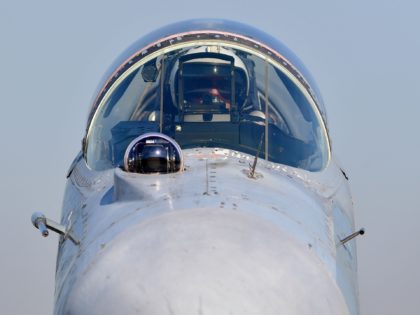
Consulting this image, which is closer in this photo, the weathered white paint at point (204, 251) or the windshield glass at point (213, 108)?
the weathered white paint at point (204, 251)

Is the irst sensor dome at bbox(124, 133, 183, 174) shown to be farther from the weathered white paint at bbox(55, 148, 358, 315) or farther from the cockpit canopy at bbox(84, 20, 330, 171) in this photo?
the cockpit canopy at bbox(84, 20, 330, 171)

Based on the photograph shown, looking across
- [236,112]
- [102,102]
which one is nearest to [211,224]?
[236,112]

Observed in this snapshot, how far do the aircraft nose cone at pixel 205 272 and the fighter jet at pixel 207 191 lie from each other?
0.4 inches

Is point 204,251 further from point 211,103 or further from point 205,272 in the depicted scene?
point 211,103

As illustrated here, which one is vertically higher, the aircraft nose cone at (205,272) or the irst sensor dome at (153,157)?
the irst sensor dome at (153,157)

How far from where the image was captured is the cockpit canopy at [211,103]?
12.5 meters

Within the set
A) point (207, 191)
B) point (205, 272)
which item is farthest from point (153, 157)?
point (205, 272)

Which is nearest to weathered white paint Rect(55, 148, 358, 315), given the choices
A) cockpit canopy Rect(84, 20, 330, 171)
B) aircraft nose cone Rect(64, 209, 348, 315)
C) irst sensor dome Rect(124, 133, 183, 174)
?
aircraft nose cone Rect(64, 209, 348, 315)

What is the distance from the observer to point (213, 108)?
515 inches

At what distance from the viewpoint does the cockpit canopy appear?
12539 mm

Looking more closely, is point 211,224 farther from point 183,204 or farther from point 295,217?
point 295,217

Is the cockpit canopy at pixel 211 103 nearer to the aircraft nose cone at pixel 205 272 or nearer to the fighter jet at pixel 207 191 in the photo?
the fighter jet at pixel 207 191

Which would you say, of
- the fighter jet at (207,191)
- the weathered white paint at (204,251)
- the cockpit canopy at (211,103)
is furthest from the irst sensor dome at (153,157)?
the cockpit canopy at (211,103)

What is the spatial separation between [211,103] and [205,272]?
4180 millimetres
